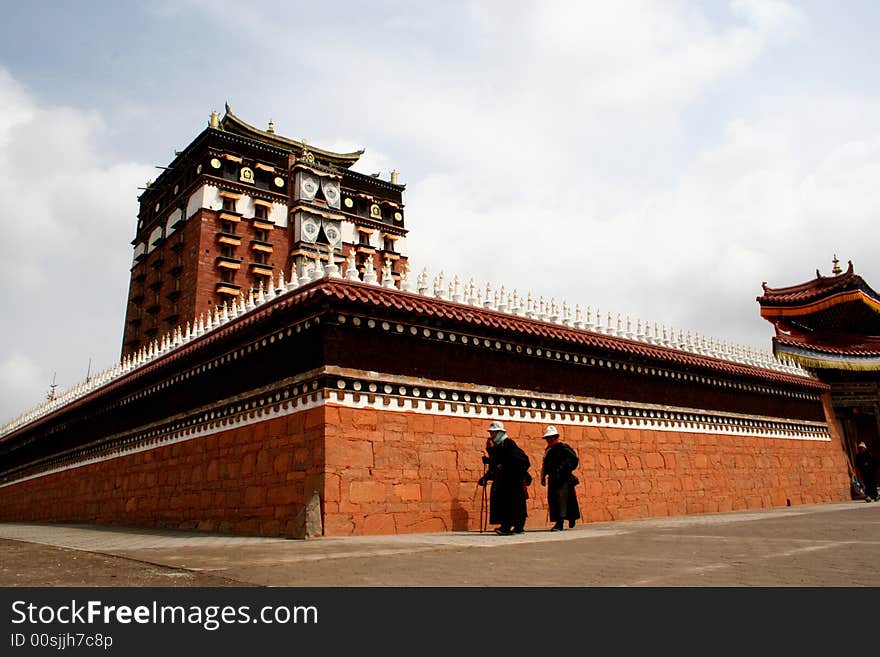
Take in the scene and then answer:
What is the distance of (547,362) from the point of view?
12.2 metres

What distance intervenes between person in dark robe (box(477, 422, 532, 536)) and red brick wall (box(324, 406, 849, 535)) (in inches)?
42.7

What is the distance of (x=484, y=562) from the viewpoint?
5266 millimetres

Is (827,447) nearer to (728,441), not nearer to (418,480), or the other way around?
(728,441)

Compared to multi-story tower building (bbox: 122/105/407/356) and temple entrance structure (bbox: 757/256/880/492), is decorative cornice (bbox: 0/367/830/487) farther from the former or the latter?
multi-story tower building (bbox: 122/105/407/356)

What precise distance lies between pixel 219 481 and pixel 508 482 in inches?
200

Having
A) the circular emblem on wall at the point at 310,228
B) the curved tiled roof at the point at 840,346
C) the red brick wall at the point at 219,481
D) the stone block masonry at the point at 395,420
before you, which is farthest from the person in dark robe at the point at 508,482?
the circular emblem on wall at the point at 310,228

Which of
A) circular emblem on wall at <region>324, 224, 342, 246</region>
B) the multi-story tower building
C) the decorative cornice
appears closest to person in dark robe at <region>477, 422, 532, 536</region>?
the decorative cornice

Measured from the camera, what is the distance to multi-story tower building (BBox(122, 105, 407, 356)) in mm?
40594

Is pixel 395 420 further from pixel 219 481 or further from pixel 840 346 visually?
pixel 840 346

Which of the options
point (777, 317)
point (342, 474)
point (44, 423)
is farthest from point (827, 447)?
point (44, 423)

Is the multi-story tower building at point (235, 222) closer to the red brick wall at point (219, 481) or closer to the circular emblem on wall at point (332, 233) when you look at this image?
Answer: the circular emblem on wall at point (332, 233)

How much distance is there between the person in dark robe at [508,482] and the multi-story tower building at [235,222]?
3077 cm

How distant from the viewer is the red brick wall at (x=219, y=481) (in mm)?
9375
